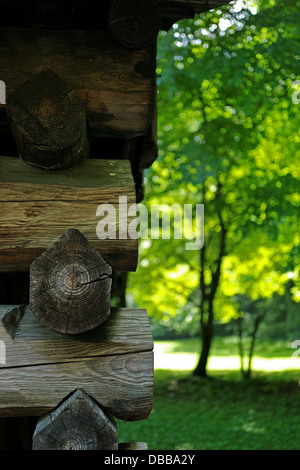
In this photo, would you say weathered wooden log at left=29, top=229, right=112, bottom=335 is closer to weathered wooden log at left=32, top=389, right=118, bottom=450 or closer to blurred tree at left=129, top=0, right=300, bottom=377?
weathered wooden log at left=32, top=389, right=118, bottom=450

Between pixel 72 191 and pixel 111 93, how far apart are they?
0.59m

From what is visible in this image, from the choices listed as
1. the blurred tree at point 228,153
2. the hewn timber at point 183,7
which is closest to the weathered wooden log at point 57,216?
the hewn timber at point 183,7

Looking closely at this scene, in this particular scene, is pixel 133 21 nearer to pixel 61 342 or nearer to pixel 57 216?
pixel 57 216

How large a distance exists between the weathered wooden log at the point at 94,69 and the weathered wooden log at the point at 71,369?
3.31 ft

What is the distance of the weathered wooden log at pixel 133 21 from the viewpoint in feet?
7.80

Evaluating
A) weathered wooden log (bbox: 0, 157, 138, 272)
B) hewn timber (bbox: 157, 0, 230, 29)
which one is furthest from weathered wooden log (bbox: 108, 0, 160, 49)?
weathered wooden log (bbox: 0, 157, 138, 272)

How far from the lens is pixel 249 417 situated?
29.1 ft

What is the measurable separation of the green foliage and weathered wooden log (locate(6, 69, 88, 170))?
14.2 feet

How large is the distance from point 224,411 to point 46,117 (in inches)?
327

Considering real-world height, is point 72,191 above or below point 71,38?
below

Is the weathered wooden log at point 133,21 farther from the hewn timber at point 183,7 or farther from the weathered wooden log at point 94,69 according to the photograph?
the hewn timber at point 183,7

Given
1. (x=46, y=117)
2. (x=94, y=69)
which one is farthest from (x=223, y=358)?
(x=46, y=117)

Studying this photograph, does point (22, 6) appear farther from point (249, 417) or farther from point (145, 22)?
point (249, 417)
